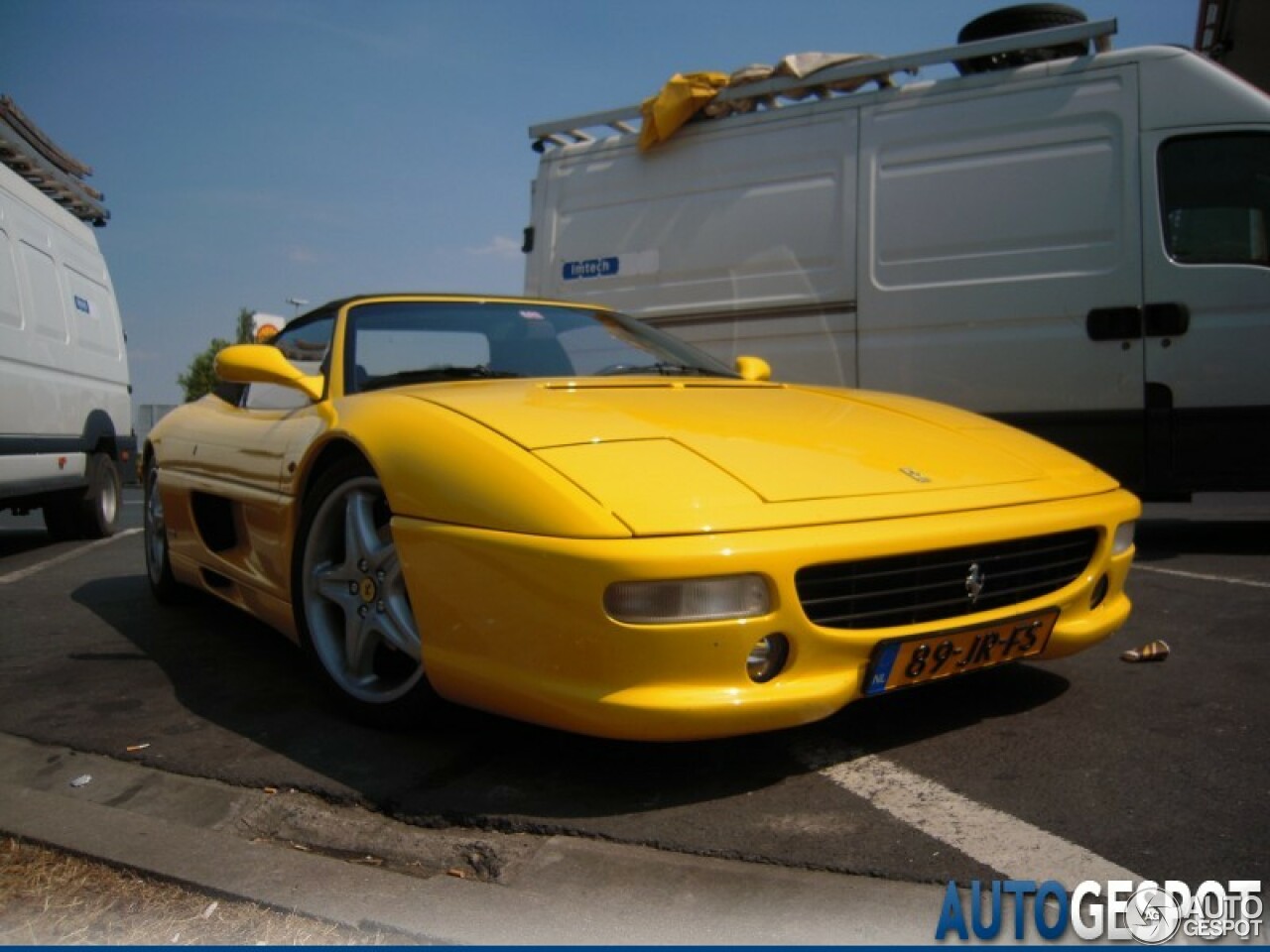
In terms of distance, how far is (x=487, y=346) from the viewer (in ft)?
11.3

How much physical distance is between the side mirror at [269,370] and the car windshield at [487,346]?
114 millimetres

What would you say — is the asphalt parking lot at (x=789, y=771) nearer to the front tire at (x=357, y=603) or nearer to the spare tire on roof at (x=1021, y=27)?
the front tire at (x=357, y=603)

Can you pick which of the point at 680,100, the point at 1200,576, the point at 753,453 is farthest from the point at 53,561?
the point at 1200,576

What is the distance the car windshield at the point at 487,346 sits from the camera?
3299 mm

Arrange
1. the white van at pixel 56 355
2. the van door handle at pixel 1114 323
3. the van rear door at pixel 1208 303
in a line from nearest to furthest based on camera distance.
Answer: the van rear door at pixel 1208 303 → the van door handle at pixel 1114 323 → the white van at pixel 56 355

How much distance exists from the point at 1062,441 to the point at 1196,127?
1619 mm

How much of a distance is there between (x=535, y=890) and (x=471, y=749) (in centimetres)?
72

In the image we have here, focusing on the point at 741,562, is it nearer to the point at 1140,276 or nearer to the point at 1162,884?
the point at 1162,884

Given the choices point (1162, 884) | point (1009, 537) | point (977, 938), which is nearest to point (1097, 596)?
point (1009, 537)

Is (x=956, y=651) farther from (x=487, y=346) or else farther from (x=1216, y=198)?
(x=1216, y=198)

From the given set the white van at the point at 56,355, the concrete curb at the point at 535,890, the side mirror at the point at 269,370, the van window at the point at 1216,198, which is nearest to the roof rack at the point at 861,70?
the van window at the point at 1216,198

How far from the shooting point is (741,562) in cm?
206

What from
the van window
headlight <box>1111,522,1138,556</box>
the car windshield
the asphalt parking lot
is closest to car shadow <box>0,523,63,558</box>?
the asphalt parking lot

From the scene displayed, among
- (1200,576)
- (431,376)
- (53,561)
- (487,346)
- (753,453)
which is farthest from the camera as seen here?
(53,561)
